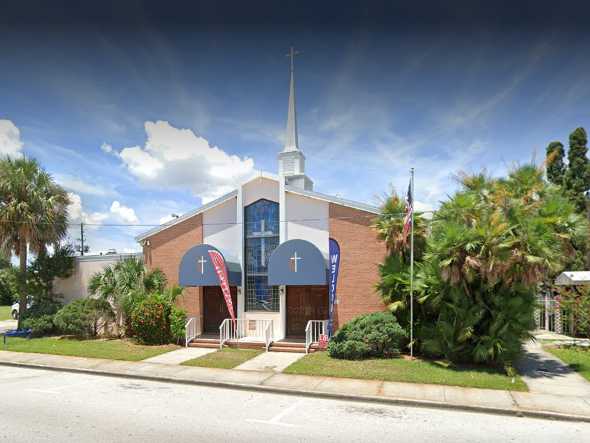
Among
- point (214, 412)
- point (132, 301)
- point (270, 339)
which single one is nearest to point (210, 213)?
point (132, 301)

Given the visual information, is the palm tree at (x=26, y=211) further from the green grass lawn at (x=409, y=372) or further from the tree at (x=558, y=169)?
the tree at (x=558, y=169)

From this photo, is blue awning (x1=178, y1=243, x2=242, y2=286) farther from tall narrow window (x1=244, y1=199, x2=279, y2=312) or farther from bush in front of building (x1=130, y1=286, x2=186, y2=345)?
bush in front of building (x1=130, y1=286, x2=186, y2=345)

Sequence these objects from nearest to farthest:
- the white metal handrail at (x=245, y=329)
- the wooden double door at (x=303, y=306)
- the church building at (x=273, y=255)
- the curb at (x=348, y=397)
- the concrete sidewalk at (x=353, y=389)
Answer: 1. the curb at (x=348, y=397)
2. the concrete sidewalk at (x=353, y=389)
3. the church building at (x=273, y=255)
4. the white metal handrail at (x=245, y=329)
5. the wooden double door at (x=303, y=306)

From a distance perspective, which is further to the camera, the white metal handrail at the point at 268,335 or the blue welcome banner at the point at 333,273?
the white metal handrail at the point at 268,335

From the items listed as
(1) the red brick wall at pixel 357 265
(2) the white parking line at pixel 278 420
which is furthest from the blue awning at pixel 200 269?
(2) the white parking line at pixel 278 420

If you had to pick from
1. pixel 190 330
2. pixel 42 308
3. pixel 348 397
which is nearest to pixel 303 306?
pixel 190 330

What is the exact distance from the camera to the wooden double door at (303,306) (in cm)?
1891

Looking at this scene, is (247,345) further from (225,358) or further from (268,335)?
(225,358)

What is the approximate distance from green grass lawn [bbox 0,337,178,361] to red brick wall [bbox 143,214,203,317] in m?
2.56

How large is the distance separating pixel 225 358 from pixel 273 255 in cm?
431

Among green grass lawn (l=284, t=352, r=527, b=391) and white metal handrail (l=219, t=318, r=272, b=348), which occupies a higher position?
white metal handrail (l=219, t=318, r=272, b=348)

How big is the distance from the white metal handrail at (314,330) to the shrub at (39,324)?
12.3 metres

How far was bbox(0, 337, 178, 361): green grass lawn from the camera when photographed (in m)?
16.3

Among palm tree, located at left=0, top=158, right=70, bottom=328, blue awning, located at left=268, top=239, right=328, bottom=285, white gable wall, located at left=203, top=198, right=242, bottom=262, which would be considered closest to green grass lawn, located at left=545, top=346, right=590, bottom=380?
blue awning, located at left=268, top=239, right=328, bottom=285
